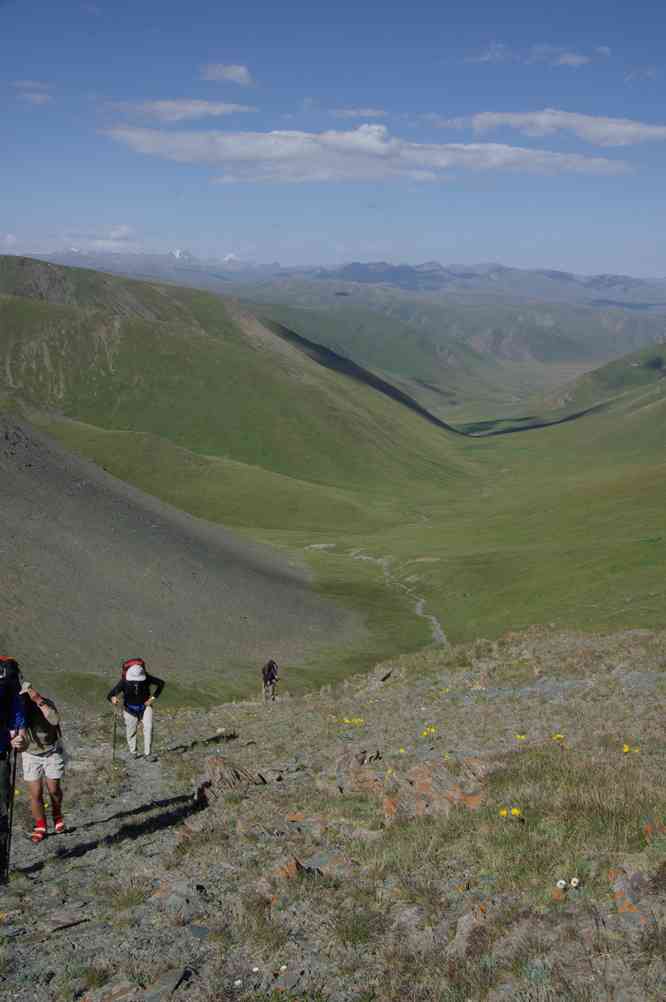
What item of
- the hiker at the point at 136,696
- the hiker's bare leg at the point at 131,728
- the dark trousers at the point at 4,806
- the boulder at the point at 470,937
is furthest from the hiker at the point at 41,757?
the boulder at the point at 470,937

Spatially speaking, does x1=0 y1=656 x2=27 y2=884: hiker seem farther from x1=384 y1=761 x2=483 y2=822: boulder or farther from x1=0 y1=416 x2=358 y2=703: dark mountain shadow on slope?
x1=0 y1=416 x2=358 y2=703: dark mountain shadow on slope

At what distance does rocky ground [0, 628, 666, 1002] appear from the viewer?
10320mm

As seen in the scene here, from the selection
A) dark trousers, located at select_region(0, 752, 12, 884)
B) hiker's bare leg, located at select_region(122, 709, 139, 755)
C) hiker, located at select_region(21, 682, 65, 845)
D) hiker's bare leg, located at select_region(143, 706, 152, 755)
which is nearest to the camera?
dark trousers, located at select_region(0, 752, 12, 884)

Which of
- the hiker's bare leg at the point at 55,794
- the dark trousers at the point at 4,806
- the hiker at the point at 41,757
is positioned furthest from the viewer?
the hiker's bare leg at the point at 55,794

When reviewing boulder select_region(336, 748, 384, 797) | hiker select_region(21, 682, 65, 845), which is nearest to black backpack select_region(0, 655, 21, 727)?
hiker select_region(21, 682, 65, 845)

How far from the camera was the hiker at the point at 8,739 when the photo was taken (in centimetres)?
1430

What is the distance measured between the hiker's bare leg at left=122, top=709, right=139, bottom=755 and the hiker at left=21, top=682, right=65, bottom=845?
6.74 metres

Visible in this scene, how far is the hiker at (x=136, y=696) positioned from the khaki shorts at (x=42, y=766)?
6245 millimetres

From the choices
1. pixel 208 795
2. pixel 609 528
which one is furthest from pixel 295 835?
pixel 609 528

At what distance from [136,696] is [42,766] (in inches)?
272

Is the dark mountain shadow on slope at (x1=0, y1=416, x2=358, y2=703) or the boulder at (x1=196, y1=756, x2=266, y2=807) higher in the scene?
the boulder at (x1=196, y1=756, x2=266, y2=807)

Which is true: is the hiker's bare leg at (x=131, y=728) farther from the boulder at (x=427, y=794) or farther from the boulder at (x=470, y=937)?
the boulder at (x=470, y=937)

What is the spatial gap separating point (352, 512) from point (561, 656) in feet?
390

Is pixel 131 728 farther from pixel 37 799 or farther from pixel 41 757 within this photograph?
pixel 41 757
